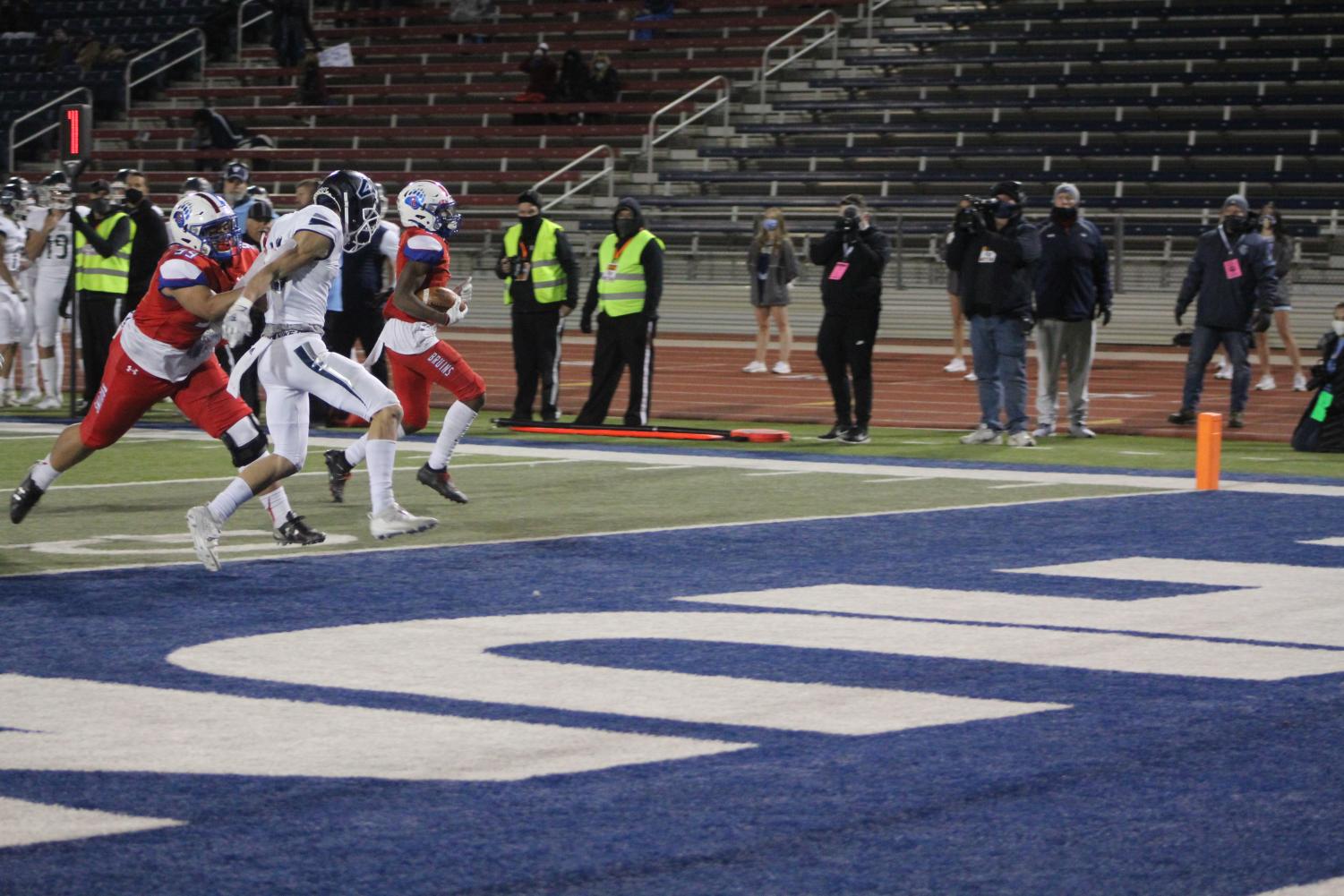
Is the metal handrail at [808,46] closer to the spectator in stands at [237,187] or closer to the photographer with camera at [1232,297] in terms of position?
the photographer with camera at [1232,297]

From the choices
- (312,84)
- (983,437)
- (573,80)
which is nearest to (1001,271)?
(983,437)

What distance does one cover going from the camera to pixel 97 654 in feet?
22.0

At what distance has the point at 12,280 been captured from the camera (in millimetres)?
17594

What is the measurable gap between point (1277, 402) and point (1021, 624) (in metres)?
12.8

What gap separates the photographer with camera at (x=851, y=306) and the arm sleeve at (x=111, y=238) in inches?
222

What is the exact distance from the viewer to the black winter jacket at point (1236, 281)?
1681 centimetres

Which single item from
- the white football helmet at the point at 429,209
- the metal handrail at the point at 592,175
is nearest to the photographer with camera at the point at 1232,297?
the white football helmet at the point at 429,209

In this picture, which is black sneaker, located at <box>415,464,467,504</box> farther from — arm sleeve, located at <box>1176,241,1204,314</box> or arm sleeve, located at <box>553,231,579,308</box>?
arm sleeve, located at <box>1176,241,1204,314</box>

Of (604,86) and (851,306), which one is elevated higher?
(604,86)

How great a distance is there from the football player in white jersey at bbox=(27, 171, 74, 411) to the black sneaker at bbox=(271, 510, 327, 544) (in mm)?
8848

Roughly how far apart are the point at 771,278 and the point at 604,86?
11.0 metres

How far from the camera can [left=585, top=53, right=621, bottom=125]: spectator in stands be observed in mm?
33000

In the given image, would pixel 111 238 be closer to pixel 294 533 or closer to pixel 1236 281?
pixel 294 533

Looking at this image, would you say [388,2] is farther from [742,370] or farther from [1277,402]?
[1277,402]
